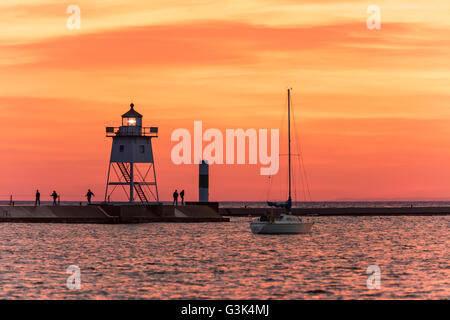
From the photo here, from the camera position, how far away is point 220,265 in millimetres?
43062

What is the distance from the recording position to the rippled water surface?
1242 inches

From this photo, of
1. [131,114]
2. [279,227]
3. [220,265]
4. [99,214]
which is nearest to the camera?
[220,265]

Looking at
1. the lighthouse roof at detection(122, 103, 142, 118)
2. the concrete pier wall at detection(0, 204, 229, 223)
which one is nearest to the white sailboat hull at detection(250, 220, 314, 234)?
the concrete pier wall at detection(0, 204, 229, 223)

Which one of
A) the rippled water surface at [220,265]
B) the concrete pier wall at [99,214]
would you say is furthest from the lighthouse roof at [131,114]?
the rippled water surface at [220,265]

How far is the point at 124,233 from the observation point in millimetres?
72062

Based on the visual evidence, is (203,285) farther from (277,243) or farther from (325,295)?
(277,243)

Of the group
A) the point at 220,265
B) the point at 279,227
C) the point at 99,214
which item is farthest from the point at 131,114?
the point at 220,265

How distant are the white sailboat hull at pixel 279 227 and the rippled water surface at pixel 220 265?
78 centimetres

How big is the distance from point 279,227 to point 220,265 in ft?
81.8

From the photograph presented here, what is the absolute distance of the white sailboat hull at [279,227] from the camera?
2660 inches

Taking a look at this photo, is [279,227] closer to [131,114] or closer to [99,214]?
[131,114]

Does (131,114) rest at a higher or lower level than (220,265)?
higher
